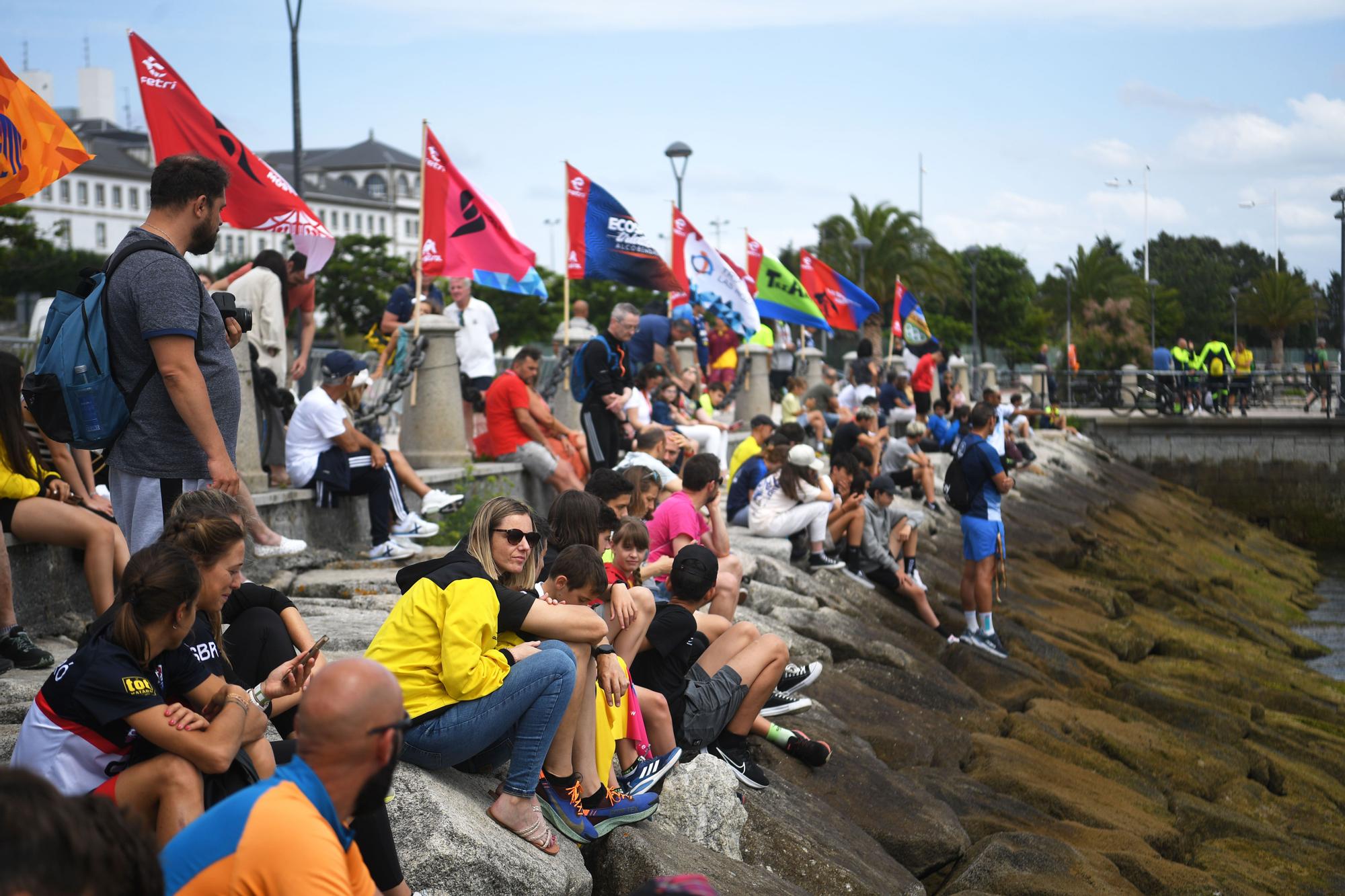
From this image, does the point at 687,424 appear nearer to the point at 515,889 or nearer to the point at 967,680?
the point at 967,680

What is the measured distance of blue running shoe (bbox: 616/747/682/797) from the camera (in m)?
5.82

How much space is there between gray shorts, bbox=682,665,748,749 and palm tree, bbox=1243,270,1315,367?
58857 mm

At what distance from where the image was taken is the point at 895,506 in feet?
54.7

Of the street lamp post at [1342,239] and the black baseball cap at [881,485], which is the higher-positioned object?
the street lamp post at [1342,239]

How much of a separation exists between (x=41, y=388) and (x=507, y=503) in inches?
67.3

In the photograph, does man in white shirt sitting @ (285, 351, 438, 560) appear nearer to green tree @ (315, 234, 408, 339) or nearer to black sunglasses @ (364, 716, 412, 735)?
black sunglasses @ (364, 716, 412, 735)

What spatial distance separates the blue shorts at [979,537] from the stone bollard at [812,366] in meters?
13.4

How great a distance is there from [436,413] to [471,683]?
7.40 meters

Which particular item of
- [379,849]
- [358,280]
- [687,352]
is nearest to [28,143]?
[379,849]

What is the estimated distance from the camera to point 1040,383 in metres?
39.1

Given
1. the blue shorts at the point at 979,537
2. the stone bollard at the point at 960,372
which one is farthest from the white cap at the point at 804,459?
the stone bollard at the point at 960,372

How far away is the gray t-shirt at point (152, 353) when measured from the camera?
15.5 ft

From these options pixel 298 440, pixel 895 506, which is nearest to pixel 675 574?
pixel 298 440

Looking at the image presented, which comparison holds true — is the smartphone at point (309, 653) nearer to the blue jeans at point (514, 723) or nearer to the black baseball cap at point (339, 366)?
the blue jeans at point (514, 723)
